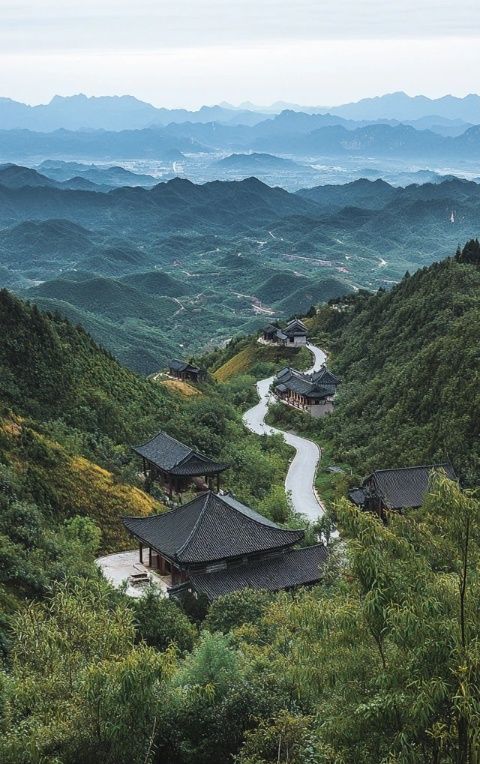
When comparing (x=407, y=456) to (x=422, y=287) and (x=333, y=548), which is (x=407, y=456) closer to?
(x=333, y=548)

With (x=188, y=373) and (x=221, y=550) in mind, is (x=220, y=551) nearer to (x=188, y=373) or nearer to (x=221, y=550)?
(x=221, y=550)

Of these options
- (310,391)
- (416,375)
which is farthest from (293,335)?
(416,375)

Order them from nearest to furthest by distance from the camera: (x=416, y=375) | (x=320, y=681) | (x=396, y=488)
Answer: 1. (x=320, y=681)
2. (x=396, y=488)
3. (x=416, y=375)

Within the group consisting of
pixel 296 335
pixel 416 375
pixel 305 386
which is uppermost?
pixel 416 375

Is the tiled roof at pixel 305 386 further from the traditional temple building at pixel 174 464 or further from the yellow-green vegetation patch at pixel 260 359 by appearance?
the traditional temple building at pixel 174 464

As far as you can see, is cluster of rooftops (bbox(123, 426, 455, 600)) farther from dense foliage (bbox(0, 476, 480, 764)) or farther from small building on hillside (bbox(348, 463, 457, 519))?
dense foliage (bbox(0, 476, 480, 764))

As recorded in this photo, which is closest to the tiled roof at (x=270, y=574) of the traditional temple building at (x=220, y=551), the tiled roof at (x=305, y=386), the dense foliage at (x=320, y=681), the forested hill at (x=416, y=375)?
the traditional temple building at (x=220, y=551)
